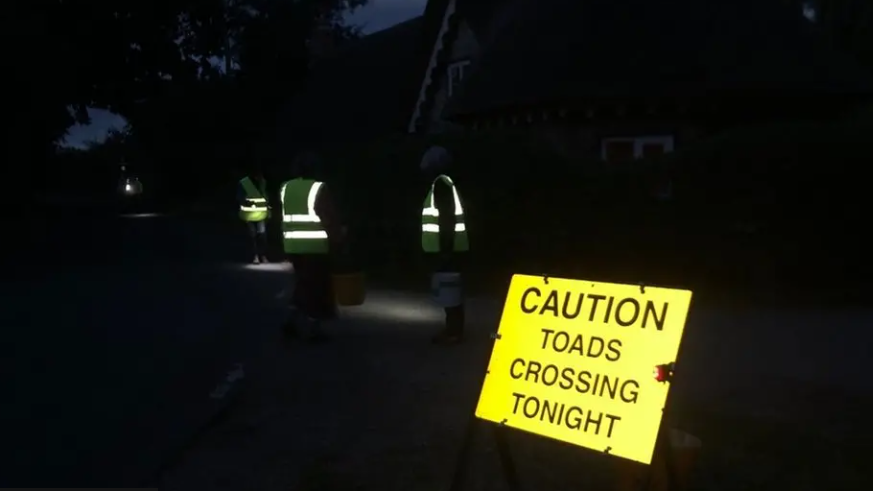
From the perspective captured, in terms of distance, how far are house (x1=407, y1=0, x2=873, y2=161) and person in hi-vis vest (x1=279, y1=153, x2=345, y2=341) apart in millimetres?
10978

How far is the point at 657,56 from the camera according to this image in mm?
22797

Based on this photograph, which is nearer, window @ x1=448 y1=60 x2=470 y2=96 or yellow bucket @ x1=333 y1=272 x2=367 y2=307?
yellow bucket @ x1=333 y1=272 x2=367 y2=307

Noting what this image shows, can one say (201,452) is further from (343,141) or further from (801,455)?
(343,141)

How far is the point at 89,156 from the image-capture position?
101m

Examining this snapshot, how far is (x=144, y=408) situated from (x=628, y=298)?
4.75 m

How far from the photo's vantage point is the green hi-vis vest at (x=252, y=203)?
861 inches

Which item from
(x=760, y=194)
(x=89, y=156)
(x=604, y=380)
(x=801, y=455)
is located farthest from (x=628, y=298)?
(x=89, y=156)

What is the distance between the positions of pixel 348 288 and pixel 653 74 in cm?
1088

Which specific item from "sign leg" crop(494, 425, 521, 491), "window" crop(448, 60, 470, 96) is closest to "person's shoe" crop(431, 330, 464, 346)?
"sign leg" crop(494, 425, 521, 491)

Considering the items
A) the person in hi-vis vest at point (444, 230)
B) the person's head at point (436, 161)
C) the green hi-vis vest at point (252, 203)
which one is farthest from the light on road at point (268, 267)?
the person's head at point (436, 161)

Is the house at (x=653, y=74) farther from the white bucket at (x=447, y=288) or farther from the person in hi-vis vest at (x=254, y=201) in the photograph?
the white bucket at (x=447, y=288)

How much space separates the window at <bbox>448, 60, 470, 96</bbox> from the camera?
99.8ft

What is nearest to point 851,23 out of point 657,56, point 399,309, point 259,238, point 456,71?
point 456,71

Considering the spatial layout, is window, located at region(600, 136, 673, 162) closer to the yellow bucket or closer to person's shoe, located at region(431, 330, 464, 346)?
the yellow bucket
